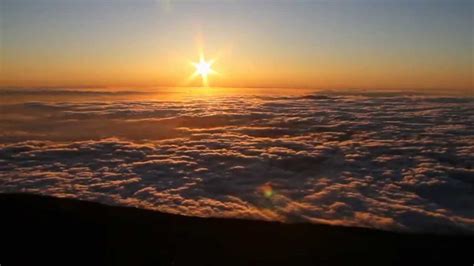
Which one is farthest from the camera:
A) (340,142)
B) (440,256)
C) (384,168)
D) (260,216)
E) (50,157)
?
(340,142)

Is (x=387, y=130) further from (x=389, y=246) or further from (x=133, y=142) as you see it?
(x=389, y=246)

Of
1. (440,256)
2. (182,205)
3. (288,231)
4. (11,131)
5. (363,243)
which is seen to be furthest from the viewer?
(11,131)

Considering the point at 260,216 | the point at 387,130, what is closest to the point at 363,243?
the point at 260,216

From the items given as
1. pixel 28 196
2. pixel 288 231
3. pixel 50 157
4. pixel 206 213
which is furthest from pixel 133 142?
pixel 288 231

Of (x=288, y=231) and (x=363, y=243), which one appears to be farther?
(x=288, y=231)

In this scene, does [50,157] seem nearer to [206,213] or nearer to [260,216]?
[206,213]

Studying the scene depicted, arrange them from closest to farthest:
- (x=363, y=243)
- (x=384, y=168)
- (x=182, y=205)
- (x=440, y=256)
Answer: (x=440, y=256) → (x=363, y=243) → (x=182, y=205) → (x=384, y=168)
